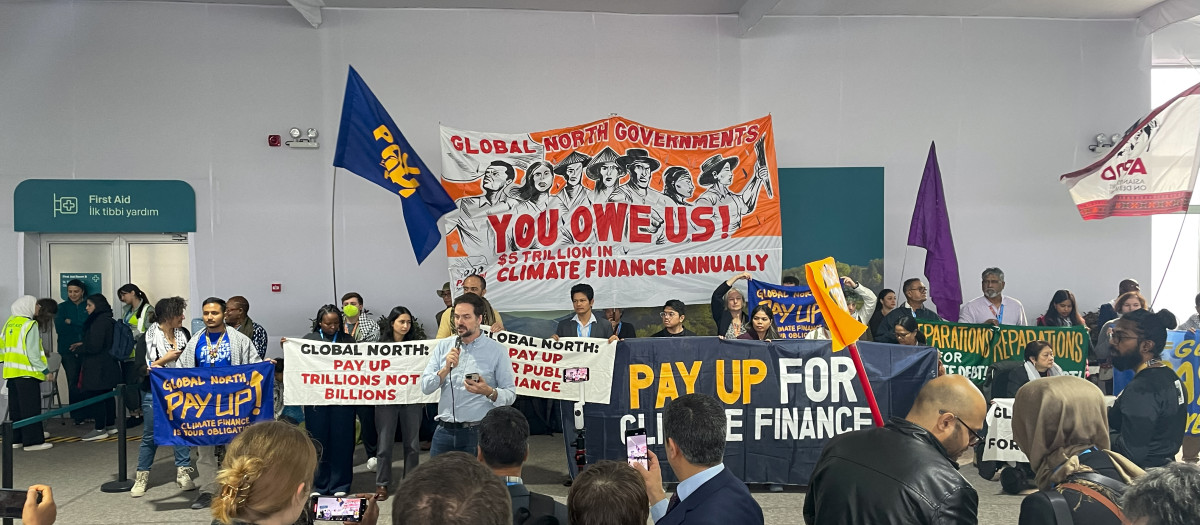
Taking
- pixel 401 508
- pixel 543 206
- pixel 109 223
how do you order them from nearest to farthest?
1. pixel 401 508
2. pixel 543 206
3. pixel 109 223

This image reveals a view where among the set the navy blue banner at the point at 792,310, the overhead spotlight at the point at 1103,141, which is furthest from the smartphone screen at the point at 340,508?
the overhead spotlight at the point at 1103,141

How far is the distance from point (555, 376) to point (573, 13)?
6.11 metres

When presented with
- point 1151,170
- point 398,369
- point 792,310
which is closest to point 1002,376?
point 792,310

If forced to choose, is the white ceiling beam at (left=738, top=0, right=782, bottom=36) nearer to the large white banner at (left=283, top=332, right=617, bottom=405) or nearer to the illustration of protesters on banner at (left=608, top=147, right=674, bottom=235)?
the illustration of protesters on banner at (left=608, top=147, right=674, bottom=235)

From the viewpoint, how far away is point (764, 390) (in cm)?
658

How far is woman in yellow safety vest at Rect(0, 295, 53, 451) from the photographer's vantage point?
8.80 m

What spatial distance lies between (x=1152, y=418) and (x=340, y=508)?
471 centimetres

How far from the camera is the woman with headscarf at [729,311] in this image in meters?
7.75

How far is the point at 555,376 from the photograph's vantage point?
6648 millimetres

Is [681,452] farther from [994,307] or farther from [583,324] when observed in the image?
[994,307]

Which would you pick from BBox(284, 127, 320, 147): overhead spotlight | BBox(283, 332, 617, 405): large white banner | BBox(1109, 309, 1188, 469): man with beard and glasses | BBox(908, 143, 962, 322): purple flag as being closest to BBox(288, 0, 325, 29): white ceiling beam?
BBox(284, 127, 320, 147): overhead spotlight

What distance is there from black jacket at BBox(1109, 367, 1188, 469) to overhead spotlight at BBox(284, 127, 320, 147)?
29.9 ft

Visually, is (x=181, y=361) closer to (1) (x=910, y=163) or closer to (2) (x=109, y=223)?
(2) (x=109, y=223)

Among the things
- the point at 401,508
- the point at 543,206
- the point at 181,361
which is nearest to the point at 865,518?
the point at 401,508
